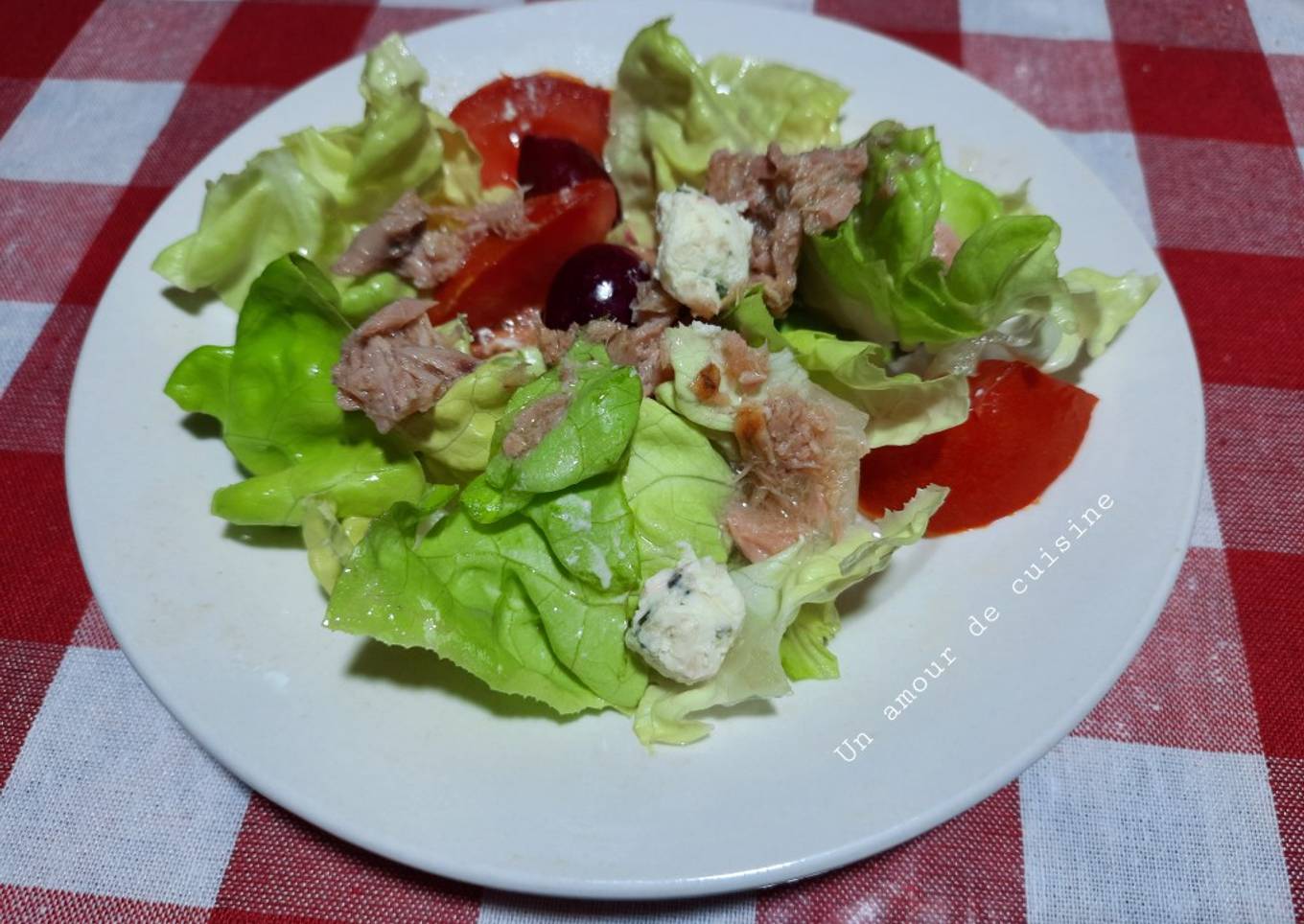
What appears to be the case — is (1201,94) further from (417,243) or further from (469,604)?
(469,604)

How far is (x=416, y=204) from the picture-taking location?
2045 millimetres

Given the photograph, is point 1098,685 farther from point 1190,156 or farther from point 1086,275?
point 1190,156

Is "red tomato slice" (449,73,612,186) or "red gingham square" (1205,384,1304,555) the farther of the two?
"red tomato slice" (449,73,612,186)

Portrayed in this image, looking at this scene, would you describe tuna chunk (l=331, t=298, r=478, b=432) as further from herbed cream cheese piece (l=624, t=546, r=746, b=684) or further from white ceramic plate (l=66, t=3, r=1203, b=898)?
herbed cream cheese piece (l=624, t=546, r=746, b=684)

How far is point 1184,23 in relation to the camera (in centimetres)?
304

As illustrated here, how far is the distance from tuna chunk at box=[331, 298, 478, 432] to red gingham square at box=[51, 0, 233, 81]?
180cm

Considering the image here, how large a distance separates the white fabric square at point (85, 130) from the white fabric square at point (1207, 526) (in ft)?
9.38

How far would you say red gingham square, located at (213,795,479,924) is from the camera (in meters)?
1.58

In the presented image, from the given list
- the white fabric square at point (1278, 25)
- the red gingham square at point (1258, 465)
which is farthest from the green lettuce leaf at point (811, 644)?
the white fabric square at point (1278, 25)

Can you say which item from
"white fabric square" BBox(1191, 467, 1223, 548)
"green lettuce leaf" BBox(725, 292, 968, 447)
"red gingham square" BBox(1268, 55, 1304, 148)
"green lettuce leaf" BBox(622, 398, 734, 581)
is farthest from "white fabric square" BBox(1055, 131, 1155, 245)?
"green lettuce leaf" BBox(622, 398, 734, 581)

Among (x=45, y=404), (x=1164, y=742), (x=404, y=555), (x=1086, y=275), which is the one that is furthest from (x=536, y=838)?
(x=45, y=404)

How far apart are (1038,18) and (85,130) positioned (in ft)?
9.55

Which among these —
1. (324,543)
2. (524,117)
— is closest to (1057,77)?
(524,117)

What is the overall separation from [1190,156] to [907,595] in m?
1.83
